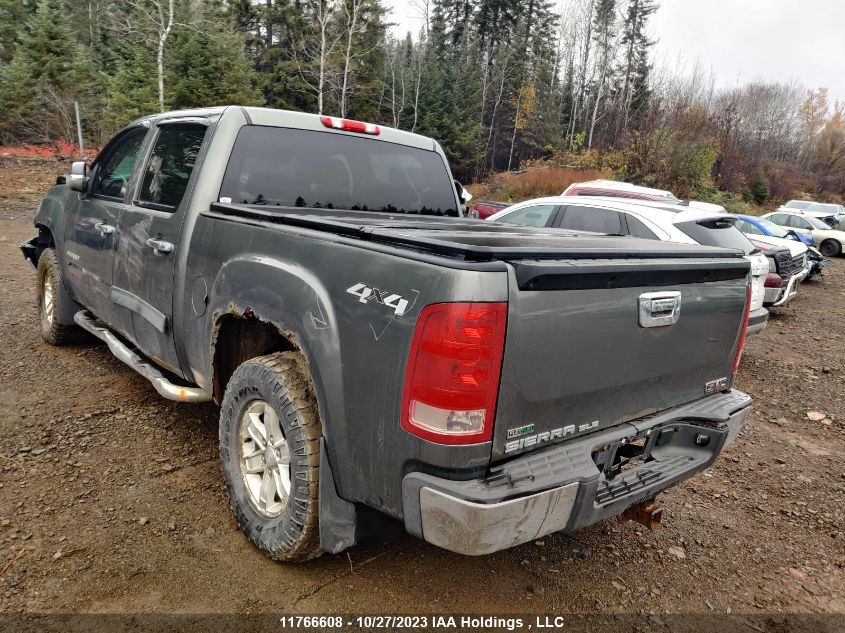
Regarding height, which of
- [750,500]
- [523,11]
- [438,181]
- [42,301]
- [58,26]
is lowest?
[750,500]

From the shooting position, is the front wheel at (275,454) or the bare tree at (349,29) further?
the bare tree at (349,29)

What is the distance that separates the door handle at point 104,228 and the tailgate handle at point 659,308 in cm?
328

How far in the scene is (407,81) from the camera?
3875 cm

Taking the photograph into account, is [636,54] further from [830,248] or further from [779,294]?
[779,294]

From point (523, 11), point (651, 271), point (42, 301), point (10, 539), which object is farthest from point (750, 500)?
point (523, 11)

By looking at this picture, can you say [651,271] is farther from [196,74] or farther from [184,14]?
[184,14]

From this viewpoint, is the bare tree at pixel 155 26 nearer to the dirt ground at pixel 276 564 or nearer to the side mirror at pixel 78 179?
the side mirror at pixel 78 179

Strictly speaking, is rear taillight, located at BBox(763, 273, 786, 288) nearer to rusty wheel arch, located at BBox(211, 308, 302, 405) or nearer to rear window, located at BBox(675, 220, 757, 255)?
rear window, located at BBox(675, 220, 757, 255)

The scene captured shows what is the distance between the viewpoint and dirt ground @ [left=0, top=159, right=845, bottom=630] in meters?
2.35

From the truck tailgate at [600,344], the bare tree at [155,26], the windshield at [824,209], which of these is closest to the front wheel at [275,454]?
the truck tailgate at [600,344]

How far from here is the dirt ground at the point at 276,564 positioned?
2348 millimetres

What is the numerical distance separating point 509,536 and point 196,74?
28.0m

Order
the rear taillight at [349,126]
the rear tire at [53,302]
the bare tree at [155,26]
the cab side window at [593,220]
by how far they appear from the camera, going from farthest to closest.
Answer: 1. the bare tree at [155,26]
2. the cab side window at [593,220]
3. the rear tire at [53,302]
4. the rear taillight at [349,126]

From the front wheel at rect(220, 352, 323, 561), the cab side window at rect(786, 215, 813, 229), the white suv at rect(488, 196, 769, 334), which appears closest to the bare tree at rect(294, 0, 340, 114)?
the cab side window at rect(786, 215, 813, 229)
